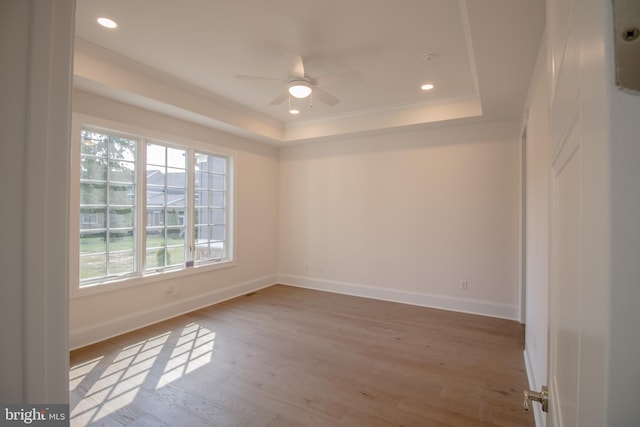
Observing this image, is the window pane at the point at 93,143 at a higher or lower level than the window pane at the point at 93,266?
higher

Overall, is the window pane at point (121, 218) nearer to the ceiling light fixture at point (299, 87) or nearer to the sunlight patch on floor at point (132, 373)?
the sunlight patch on floor at point (132, 373)

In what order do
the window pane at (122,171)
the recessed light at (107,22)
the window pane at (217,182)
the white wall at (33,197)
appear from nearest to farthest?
the white wall at (33,197) → the recessed light at (107,22) → the window pane at (122,171) → the window pane at (217,182)

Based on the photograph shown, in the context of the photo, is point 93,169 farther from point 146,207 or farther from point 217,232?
point 217,232

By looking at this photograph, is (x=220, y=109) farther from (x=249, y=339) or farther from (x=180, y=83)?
(x=249, y=339)

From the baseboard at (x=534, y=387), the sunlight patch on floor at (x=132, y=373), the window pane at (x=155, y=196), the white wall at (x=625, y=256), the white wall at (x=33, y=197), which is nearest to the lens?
the white wall at (x=625, y=256)

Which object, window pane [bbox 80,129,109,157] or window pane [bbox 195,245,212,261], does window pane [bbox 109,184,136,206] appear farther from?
window pane [bbox 195,245,212,261]

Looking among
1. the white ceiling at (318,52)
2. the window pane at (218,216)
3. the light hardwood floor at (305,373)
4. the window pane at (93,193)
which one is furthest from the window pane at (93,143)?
the light hardwood floor at (305,373)

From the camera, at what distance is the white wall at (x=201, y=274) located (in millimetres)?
3084

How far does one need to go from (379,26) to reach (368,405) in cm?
292

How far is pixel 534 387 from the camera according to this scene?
2.22 metres

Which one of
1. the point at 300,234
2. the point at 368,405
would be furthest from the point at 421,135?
the point at 368,405

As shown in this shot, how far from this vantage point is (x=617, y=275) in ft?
0.84

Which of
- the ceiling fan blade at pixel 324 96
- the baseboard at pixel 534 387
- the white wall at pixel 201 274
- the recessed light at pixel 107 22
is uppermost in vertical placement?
the recessed light at pixel 107 22

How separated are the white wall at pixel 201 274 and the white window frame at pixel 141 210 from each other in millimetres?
71
